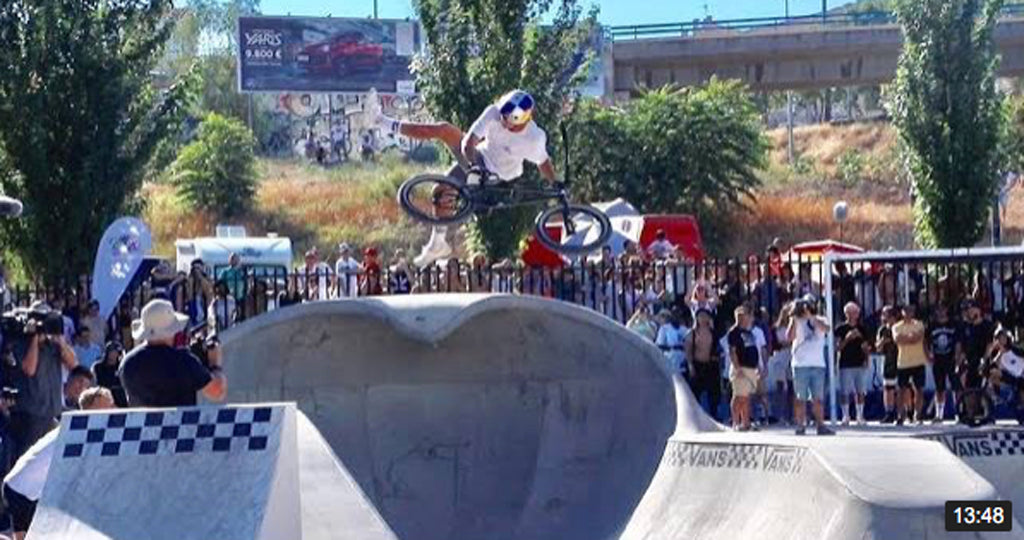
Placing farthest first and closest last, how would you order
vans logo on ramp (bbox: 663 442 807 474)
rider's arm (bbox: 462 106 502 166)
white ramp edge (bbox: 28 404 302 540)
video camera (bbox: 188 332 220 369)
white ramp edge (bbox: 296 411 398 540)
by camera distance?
rider's arm (bbox: 462 106 502 166), video camera (bbox: 188 332 220 369), vans logo on ramp (bbox: 663 442 807 474), white ramp edge (bbox: 296 411 398 540), white ramp edge (bbox: 28 404 302 540)

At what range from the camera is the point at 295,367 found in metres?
20.4

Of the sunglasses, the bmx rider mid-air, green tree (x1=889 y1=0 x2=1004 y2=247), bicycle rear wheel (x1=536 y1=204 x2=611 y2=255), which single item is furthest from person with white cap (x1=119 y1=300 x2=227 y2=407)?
green tree (x1=889 y1=0 x2=1004 y2=247)

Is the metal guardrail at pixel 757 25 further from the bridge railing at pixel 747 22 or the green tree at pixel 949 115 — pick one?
the green tree at pixel 949 115

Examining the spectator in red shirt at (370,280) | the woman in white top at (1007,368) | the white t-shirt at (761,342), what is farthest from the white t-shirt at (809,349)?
the spectator in red shirt at (370,280)

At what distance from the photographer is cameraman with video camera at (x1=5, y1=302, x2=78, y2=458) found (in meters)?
16.4

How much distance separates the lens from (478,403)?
20750 mm

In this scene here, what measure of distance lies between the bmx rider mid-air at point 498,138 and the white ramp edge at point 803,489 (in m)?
5.44

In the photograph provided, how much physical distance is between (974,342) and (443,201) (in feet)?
20.1

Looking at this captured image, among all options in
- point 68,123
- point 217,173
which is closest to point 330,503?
point 68,123

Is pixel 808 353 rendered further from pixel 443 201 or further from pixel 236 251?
pixel 236 251

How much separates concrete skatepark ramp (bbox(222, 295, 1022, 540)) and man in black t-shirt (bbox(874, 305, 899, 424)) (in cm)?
413

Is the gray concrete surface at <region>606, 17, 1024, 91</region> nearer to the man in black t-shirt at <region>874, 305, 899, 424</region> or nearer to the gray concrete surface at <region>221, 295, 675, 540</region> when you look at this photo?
the man in black t-shirt at <region>874, 305, 899, 424</region>

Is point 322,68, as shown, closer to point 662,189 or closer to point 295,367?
point 662,189

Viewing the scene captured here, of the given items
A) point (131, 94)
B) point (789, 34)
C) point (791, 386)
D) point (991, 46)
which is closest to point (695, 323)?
point (791, 386)
